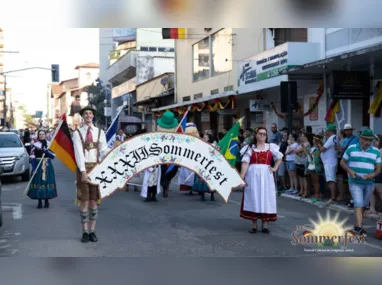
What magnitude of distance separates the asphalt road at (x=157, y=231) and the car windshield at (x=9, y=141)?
5.93 metres

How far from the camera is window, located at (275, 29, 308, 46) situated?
18.2 metres

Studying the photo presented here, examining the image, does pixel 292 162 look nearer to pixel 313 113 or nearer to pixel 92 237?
pixel 313 113

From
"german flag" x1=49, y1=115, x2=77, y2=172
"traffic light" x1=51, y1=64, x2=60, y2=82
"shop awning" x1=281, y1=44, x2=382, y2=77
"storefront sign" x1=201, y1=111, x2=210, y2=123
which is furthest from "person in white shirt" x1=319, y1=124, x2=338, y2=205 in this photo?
"traffic light" x1=51, y1=64, x2=60, y2=82

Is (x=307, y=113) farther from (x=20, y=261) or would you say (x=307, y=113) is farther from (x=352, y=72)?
(x=20, y=261)

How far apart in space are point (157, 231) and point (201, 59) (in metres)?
21.0

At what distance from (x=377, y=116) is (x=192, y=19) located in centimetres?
874

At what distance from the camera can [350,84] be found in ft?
47.0

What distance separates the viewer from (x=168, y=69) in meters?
40.4

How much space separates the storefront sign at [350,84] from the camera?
14273 millimetres

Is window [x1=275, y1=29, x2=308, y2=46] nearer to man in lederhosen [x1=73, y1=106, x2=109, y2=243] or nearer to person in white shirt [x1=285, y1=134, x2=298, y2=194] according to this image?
person in white shirt [x1=285, y1=134, x2=298, y2=194]

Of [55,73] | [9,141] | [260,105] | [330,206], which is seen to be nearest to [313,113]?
[260,105]

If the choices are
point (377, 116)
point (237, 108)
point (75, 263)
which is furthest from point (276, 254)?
point (237, 108)

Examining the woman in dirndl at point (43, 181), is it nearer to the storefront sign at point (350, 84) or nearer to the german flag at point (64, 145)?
the german flag at point (64, 145)

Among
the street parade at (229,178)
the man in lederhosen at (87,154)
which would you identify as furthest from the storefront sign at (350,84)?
the man in lederhosen at (87,154)
